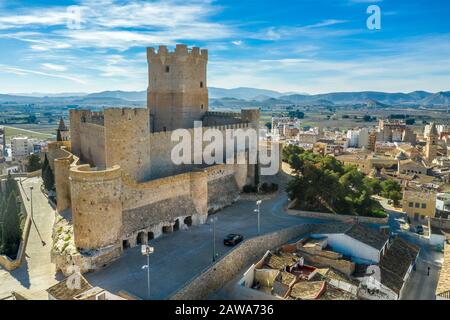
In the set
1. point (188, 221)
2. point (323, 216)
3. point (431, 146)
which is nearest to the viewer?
point (188, 221)

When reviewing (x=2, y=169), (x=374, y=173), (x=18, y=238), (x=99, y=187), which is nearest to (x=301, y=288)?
(x=99, y=187)

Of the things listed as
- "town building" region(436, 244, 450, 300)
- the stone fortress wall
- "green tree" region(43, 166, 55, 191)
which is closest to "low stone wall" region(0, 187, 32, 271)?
the stone fortress wall

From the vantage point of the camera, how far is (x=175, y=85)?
29.9 metres

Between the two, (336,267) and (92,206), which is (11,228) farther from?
(336,267)

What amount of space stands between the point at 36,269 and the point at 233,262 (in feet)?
32.2

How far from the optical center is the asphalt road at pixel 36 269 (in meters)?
17.6

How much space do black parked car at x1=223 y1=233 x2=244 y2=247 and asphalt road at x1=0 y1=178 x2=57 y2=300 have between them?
27.1 ft

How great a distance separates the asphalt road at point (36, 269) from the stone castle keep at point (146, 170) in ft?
6.39

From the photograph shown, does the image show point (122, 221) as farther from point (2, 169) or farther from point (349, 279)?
point (2, 169)

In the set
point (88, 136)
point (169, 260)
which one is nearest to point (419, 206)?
point (169, 260)

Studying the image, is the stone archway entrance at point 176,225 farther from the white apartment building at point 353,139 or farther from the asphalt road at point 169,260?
the white apartment building at point 353,139

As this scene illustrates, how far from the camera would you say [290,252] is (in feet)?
73.2

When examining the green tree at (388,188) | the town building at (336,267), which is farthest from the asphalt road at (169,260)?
the green tree at (388,188)
